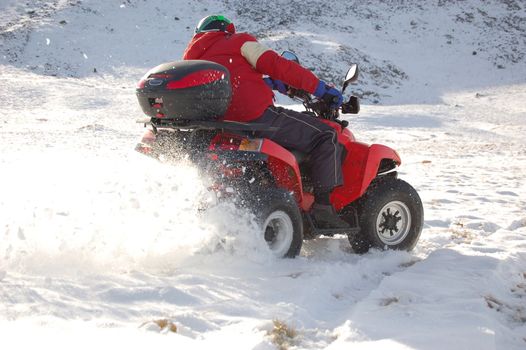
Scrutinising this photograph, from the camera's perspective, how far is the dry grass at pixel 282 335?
2.78m

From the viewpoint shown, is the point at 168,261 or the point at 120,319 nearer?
the point at 120,319

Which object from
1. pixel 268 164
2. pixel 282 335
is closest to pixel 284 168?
pixel 268 164

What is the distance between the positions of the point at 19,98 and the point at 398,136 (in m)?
10.9

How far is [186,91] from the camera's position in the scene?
4.00 meters

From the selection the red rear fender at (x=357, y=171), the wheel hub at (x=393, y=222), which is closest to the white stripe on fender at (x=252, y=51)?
the red rear fender at (x=357, y=171)

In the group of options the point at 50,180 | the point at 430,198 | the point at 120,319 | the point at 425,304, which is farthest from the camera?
the point at 430,198

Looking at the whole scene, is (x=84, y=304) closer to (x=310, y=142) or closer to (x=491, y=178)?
(x=310, y=142)

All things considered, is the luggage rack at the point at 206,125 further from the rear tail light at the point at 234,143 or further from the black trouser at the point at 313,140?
the black trouser at the point at 313,140

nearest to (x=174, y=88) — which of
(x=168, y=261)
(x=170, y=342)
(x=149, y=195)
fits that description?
(x=149, y=195)

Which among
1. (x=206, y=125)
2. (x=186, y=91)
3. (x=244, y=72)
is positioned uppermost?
(x=244, y=72)

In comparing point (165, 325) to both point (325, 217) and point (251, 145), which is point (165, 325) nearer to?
point (251, 145)

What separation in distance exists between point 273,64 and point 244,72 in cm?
25

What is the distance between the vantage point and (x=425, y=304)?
137 inches

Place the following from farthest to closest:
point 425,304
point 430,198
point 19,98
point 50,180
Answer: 1. point 19,98
2. point 430,198
3. point 50,180
4. point 425,304
